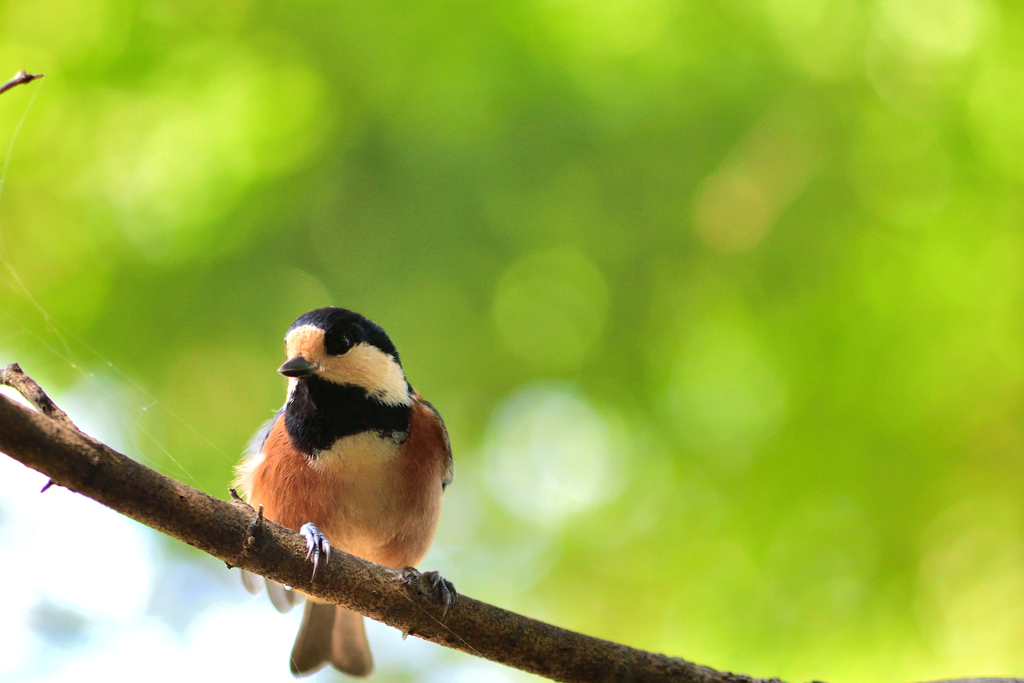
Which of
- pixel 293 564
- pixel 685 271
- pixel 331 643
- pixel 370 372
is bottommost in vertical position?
pixel 293 564

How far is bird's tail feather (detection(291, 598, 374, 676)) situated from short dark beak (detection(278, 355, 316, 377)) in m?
0.71

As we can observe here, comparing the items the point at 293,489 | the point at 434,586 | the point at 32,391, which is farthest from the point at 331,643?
the point at 32,391

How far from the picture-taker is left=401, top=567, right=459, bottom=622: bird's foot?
1.07m

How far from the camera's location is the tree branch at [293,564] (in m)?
0.87

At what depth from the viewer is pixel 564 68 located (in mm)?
2305

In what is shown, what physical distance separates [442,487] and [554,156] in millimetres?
1237

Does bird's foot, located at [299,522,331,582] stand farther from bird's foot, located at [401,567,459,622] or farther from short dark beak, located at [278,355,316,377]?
short dark beak, located at [278,355,316,377]

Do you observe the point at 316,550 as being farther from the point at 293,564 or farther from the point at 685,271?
the point at 685,271

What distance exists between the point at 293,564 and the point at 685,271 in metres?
1.70

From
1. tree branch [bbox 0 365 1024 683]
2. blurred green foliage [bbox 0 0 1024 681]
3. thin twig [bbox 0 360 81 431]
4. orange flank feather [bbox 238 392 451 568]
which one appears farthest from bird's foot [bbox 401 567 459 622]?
blurred green foliage [bbox 0 0 1024 681]

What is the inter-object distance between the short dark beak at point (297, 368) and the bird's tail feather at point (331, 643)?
0.71 metres

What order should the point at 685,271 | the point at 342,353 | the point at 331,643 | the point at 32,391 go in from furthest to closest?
the point at 685,271 < the point at 331,643 < the point at 342,353 < the point at 32,391

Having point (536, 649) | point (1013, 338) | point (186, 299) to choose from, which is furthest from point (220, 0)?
point (1013, 338)

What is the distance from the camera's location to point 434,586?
109 centimetres
